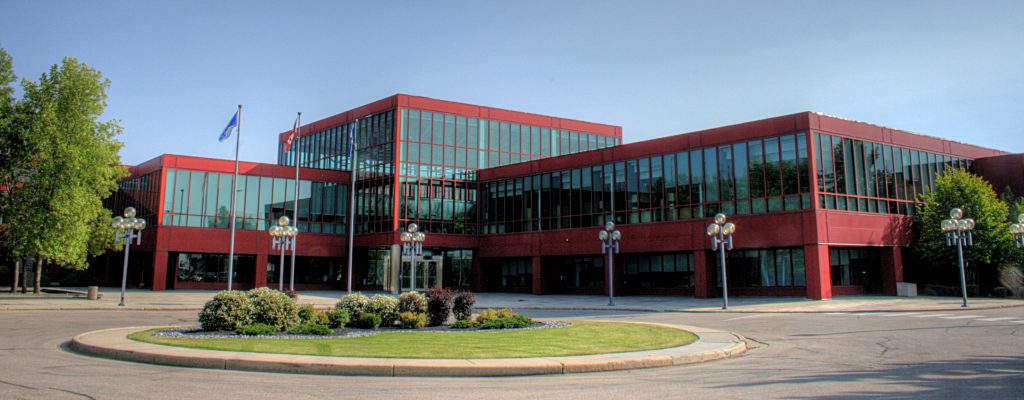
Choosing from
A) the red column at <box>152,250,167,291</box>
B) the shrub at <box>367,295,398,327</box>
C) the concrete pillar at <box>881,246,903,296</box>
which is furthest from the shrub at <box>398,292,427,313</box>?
the red column at <box>152,250,167,291</box>

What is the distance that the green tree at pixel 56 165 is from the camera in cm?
3938

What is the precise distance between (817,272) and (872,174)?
8262 millimetres

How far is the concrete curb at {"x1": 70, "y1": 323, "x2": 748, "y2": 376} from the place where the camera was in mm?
11969

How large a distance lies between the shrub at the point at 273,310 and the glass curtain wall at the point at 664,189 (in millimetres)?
29026

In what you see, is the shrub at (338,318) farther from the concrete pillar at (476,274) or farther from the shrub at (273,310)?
the concrete pillar at (476,274)

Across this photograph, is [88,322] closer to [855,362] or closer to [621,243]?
[855,362]

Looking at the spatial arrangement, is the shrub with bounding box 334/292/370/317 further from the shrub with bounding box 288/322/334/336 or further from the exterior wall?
the exterior wall

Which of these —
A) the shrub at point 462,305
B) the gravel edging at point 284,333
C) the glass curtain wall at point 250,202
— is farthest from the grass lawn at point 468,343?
the glass curtain wall at point 250,202

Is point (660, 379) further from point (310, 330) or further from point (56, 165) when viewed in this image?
point (56, 165)

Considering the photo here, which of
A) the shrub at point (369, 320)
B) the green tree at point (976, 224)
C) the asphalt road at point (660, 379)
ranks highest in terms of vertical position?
the green tree at point (976, 224)

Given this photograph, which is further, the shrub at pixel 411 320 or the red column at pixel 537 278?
the red column at pixel 537 278

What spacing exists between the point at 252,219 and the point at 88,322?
31.6 meters

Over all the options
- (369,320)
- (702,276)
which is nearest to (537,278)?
(702,276)

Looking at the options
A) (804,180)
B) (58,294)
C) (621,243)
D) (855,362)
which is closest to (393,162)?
(621,243)
